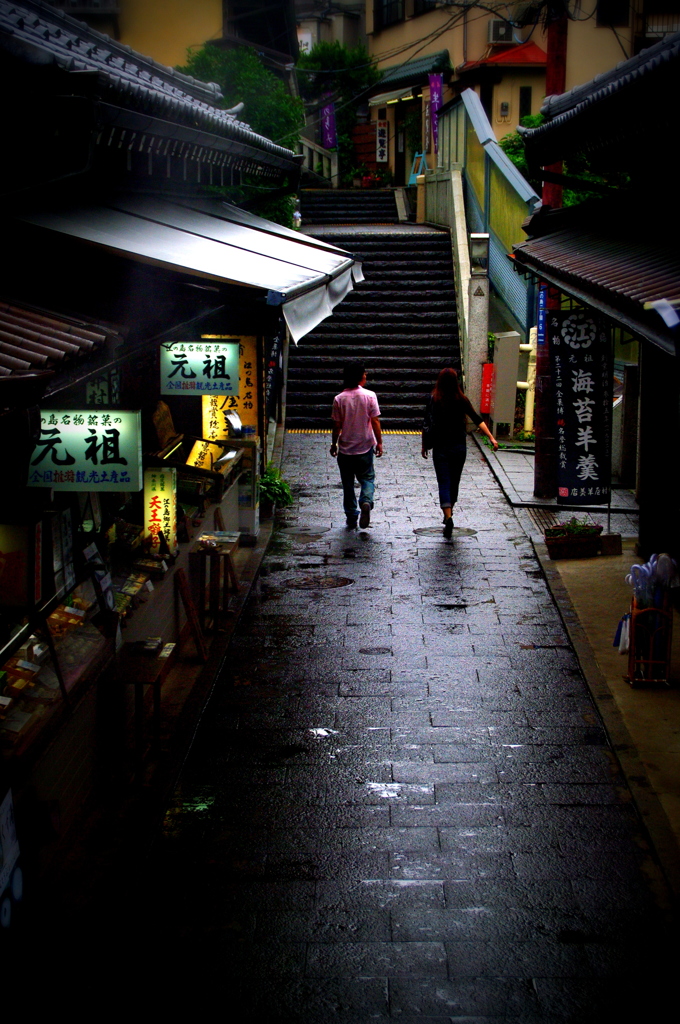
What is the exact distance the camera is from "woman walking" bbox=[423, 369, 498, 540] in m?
13.9

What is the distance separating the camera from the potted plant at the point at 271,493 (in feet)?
50.9

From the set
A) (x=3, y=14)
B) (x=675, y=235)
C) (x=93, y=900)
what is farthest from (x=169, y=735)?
(x=675, y=235)

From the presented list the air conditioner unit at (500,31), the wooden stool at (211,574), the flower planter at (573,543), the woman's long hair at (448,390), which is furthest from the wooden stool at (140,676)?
the air conditioner unit at (500,31)

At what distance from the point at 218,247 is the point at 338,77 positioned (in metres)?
35.2

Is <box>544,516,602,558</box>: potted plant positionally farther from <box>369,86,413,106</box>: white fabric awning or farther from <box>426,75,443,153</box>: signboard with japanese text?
<box>369,86,413,106</box>: white fabric awning

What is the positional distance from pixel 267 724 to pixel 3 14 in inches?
236

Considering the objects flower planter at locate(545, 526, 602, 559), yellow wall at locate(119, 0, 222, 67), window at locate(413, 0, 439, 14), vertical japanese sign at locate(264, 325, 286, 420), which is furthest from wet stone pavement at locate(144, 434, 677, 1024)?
window at locate(413, 0, 439, 14)

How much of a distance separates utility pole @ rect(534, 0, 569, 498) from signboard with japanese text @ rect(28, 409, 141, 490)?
9399mm

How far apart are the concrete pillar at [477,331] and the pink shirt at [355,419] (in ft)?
29.2

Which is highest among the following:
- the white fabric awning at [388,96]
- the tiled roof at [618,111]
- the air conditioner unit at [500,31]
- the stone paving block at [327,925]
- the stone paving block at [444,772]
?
the air conditioner unit at [500,31]

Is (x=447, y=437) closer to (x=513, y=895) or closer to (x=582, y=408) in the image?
(x=582, y=408)

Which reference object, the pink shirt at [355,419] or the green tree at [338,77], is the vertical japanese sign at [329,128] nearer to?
the green tree at [338,77]

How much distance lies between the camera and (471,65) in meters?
35.7

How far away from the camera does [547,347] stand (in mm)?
15547
